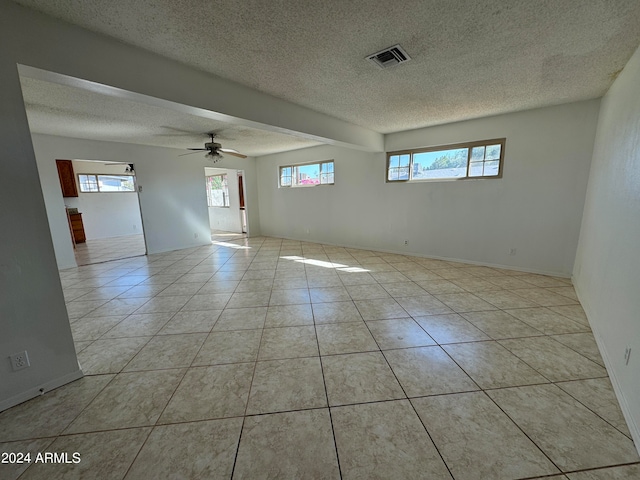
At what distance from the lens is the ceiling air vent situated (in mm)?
2049

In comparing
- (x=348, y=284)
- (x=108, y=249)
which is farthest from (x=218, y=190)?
(x=348, y=284)

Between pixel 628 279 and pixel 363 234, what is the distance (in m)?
4.34

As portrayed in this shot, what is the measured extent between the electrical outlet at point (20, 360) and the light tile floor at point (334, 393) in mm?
265

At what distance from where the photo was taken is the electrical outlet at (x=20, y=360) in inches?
62.2

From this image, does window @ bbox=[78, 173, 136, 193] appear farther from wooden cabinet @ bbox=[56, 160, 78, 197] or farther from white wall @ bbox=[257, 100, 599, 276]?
white wall @ bbox=[257, 100, 599, 276]

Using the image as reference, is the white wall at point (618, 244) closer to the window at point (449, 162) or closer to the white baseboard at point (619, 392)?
the white baseboard at point (619, 392)

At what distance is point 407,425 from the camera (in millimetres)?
1421

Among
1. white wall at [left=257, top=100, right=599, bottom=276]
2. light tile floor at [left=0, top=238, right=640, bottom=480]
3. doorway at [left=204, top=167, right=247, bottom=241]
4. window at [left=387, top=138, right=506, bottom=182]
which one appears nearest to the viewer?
light tile floor at [left=0, top=238, right=640, bottom=480]

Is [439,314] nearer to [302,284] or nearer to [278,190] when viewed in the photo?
[302,284]

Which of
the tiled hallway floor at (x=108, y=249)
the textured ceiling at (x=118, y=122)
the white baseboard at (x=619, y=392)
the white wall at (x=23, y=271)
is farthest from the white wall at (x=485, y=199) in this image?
the white wall at (x=23, y=271)

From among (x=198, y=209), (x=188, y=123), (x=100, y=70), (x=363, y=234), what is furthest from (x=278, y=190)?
(x=100, y=70)

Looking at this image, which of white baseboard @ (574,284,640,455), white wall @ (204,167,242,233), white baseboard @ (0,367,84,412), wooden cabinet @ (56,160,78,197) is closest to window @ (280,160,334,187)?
white wall @ (204,167,242,233)

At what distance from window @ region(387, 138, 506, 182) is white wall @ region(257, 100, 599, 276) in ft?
0.39

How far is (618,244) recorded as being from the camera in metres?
1.92
